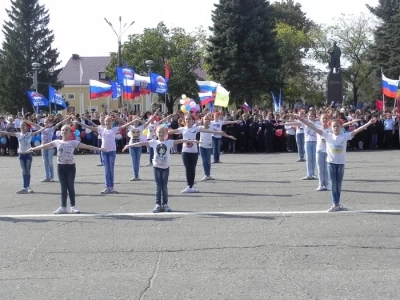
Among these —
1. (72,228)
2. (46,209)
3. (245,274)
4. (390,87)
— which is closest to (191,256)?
(245,274)

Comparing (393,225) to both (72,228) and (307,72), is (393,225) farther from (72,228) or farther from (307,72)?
(307,72)

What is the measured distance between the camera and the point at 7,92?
2731 inches

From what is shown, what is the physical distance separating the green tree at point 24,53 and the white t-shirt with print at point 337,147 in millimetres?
59207

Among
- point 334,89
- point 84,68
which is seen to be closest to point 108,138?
point 334,89

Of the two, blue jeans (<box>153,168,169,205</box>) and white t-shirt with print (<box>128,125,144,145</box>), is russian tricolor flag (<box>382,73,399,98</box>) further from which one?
blue jeans (<box>153,168,169,205</box>)

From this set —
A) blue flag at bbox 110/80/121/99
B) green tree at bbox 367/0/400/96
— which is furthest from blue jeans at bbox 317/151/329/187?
green tree at bbox 367/0/400/96

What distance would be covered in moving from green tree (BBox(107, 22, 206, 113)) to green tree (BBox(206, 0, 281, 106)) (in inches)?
972

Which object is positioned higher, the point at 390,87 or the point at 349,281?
the point at 390,87

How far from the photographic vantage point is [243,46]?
5047cm

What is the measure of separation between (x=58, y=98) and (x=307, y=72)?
4669cm

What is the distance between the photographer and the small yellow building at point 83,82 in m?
91.7

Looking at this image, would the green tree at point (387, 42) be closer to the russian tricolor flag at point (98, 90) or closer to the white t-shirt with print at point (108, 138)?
the russian tricolor flag at point (98, 90)

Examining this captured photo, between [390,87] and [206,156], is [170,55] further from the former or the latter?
[206,156]

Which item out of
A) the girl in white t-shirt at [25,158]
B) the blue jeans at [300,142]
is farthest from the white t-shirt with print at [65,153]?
the blue jeans at [300,142]
